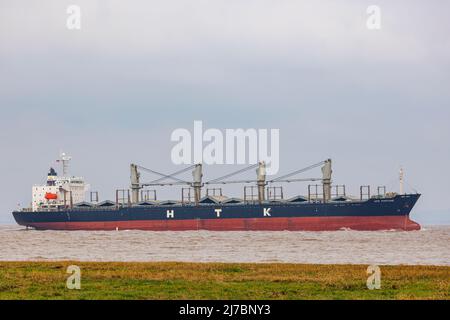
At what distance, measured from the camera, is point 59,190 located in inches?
5143

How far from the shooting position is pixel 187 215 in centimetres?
10925

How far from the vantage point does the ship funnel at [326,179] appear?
108500mm

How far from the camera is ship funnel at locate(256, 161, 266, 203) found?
368 feet

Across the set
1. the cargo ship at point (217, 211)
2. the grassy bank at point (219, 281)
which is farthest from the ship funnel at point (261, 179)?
the grassy bank at point (219, 281)

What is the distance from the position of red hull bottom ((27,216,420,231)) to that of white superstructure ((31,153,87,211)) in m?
9.31

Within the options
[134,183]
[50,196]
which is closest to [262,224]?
[134,183]

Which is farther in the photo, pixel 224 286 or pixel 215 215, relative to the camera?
pixel 215 215

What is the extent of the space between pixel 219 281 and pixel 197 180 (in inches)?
3684

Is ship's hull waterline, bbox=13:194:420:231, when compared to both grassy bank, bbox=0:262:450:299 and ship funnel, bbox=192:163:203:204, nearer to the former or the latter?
ship funnel, bbox=192:163:203:204

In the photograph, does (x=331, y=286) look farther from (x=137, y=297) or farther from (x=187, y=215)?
(x=187, y=215)

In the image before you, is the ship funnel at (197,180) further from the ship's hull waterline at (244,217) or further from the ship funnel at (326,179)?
the ship funnel at (326,179)

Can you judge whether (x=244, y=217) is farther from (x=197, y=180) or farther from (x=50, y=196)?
(x=50, y=196)

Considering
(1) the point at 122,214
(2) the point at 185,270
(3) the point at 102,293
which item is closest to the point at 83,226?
(1) the point at 122,214
